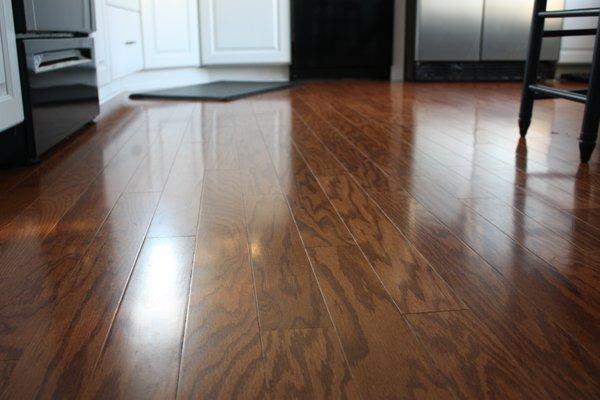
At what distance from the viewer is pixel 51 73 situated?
6.11 feet

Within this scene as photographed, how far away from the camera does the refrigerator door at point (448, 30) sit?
427cm

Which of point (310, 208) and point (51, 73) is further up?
point (51, 73)

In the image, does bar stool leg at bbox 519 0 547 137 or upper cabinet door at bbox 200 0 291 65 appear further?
upper cabinet door at bbox 200 0 291 65

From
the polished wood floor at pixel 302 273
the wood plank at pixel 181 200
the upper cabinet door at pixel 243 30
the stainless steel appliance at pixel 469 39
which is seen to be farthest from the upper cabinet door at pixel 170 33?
the wood plank at pixel 181 200

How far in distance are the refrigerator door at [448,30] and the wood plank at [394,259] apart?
315cm

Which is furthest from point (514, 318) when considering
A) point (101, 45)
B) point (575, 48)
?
point (575, 48)

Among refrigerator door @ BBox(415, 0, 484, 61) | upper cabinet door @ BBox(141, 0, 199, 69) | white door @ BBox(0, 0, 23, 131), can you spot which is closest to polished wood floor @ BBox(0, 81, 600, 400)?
white door @ BBox(0, 0, 23, 131)

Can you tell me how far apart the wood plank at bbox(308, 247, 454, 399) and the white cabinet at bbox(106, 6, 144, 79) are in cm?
229

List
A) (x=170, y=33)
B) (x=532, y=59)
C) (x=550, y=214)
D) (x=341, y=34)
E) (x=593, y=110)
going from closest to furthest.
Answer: (x=550, y=214)
(x=593, y=110)
(x=532, y=59)
(x=170, y=33)
(x=341, y=34)

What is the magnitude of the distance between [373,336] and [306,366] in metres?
0.10

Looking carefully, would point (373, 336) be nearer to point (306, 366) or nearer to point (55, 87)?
point (306, 366)

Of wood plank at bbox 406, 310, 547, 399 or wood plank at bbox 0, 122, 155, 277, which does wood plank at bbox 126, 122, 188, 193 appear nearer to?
wood plank at bbox 0, 122, 155, 277

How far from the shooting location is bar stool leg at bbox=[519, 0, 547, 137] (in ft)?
6.80

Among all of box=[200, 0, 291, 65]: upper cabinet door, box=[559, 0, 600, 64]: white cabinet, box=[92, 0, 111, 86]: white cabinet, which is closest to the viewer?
box=[92, 0, 111, 86]: white cabinet
